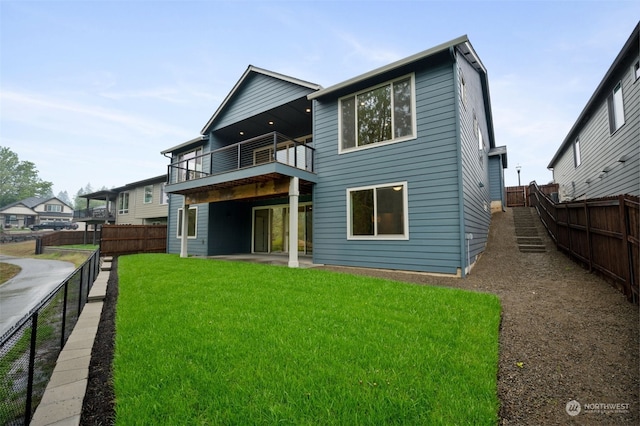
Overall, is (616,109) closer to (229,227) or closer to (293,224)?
(293,224)

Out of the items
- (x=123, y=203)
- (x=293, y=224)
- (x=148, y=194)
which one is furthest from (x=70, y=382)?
(x=123, y=203)

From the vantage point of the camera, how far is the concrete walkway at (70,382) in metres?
1.99

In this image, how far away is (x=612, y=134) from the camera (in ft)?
29.2

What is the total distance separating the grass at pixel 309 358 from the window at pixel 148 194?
19.7 m

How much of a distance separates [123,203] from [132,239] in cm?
1214

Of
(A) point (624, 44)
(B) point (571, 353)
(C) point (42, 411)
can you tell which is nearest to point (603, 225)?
(B) point (571, 353)

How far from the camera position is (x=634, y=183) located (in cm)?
755

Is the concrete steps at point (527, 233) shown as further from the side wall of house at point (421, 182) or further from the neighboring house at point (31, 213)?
the neighboring house at point (31, 213)

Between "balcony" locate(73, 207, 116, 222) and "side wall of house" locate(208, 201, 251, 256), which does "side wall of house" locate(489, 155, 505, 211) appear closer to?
"side wall of house" locate(208, 201, 251, 256)

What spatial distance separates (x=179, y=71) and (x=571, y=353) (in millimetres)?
26098

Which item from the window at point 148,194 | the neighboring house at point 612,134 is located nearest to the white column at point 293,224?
the neighboring house at point 612,134

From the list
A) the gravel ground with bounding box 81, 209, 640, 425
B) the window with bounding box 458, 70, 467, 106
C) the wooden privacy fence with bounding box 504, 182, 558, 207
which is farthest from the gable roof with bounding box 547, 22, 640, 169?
the gravel ground with bounding box 81, 209, 640, 425

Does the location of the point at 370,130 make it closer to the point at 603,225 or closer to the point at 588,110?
the point at 603,225

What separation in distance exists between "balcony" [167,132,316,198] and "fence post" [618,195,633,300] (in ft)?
22.8
